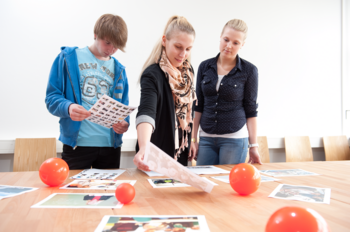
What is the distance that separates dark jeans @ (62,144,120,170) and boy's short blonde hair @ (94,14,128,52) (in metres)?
0.61

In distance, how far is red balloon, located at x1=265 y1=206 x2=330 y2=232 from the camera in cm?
45

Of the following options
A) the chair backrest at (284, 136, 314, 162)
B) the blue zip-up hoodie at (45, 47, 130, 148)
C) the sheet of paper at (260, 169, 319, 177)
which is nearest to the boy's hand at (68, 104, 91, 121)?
the blue zip-up hoodie at (45, 47, 130, 148)

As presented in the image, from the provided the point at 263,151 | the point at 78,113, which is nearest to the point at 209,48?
the point at 263,151

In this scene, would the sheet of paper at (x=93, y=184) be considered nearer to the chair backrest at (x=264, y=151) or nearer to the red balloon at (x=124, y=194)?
the red balloon at (x=124, y=194)

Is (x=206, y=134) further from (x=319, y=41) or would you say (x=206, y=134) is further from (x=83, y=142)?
(x=319, y=41)

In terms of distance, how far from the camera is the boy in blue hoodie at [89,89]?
4.56 ft

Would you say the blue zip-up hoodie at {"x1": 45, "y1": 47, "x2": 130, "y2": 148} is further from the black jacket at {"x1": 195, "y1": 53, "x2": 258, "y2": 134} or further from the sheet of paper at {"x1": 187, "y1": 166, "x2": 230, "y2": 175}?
the black jacket at {"x1": 195, "y1": 53, "x2": 258, "y2": 134}

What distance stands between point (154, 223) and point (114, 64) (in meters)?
1.19

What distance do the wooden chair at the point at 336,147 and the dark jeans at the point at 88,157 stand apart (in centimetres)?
303

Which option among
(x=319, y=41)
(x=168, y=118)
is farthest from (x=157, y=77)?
(x=319, y=41)

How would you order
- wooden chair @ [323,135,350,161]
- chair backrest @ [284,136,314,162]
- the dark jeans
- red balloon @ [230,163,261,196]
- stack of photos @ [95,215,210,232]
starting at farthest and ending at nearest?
wooden chair @ [323,135,350,161] → chair backrest @ [284,136,314,162] → the dark jeans → red balloon @ [230,163,261,196] → stack of photos @ [95,215,210,232]

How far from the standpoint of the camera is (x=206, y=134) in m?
1.70

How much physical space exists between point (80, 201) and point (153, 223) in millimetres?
290

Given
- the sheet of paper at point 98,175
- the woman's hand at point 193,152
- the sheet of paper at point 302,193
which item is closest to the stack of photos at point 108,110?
the sheet of paper at point 98,175
